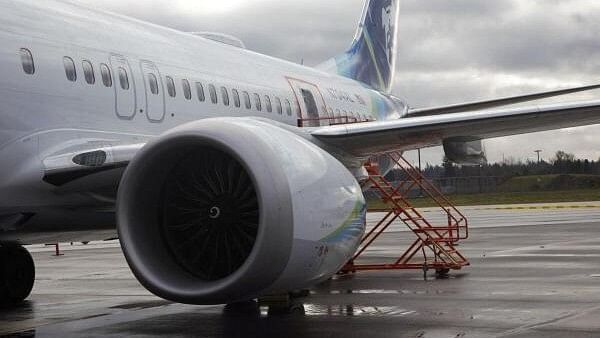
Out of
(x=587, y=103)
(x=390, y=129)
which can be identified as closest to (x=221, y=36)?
(x=390, y=129)

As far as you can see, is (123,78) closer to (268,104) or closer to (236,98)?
(236,98)

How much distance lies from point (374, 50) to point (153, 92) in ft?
36.8

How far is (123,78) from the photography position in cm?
986

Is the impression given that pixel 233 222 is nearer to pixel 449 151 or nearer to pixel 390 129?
pixel 390 129

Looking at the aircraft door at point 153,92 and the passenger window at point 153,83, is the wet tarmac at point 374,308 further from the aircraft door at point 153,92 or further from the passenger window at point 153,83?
the passenger window at point 153,83

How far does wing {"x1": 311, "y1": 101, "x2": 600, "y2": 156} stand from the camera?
927cm

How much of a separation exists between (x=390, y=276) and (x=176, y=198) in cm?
750

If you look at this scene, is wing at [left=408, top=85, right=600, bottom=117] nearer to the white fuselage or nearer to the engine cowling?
the white fuselage

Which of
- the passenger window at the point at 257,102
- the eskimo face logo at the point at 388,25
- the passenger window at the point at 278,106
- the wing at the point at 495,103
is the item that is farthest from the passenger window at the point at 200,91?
the eskimo face logo at the point at 388,25

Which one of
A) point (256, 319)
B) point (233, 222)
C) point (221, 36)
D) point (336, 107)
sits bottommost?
point (256, 319)

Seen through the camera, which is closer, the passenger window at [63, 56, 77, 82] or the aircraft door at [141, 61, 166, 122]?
the passenger window at [63, 56, 77, 82]

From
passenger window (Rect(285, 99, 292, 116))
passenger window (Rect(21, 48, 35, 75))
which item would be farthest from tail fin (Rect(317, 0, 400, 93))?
passenger window (Rect(21, 48, 35, 75))

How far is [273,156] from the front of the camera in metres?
7.20

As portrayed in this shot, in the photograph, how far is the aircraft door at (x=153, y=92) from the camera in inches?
400
